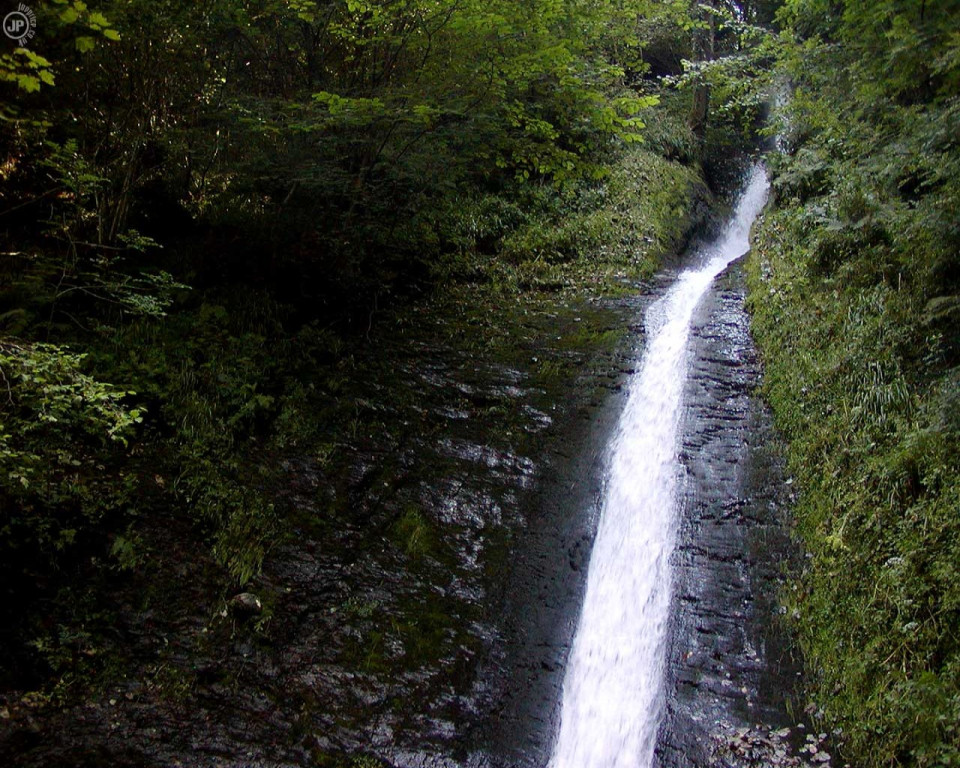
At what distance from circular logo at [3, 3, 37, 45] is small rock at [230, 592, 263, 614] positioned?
5.47 meters

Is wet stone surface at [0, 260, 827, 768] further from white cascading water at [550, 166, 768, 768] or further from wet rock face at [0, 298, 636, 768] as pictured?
white cascading water at [550, 166, 768, 768]

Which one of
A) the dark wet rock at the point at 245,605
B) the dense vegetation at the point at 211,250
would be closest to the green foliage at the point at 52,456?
the dense vegetation at the point at 211,250

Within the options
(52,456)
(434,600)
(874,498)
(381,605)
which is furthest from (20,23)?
(874,498)

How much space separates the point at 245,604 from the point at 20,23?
568 centimetres

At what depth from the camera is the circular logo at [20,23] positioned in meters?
5.27

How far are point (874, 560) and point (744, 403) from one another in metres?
3.19

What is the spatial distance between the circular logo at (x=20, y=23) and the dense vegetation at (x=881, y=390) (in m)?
7.88

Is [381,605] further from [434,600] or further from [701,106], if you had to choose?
[701,106]

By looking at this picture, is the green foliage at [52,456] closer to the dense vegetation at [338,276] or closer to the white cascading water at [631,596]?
the dense vegetation at [338,276]

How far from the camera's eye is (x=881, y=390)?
20.8 ft

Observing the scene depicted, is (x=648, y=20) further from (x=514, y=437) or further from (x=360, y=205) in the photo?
(x=514, y=437)

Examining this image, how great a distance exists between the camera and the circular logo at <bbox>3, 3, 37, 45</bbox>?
5.27m

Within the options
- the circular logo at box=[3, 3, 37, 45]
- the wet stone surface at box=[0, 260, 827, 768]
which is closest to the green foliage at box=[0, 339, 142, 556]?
the wet stone surface at box=[0, 260, 827, 768]

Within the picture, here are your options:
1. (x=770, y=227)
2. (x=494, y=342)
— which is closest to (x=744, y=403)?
(x=494, y=342)
